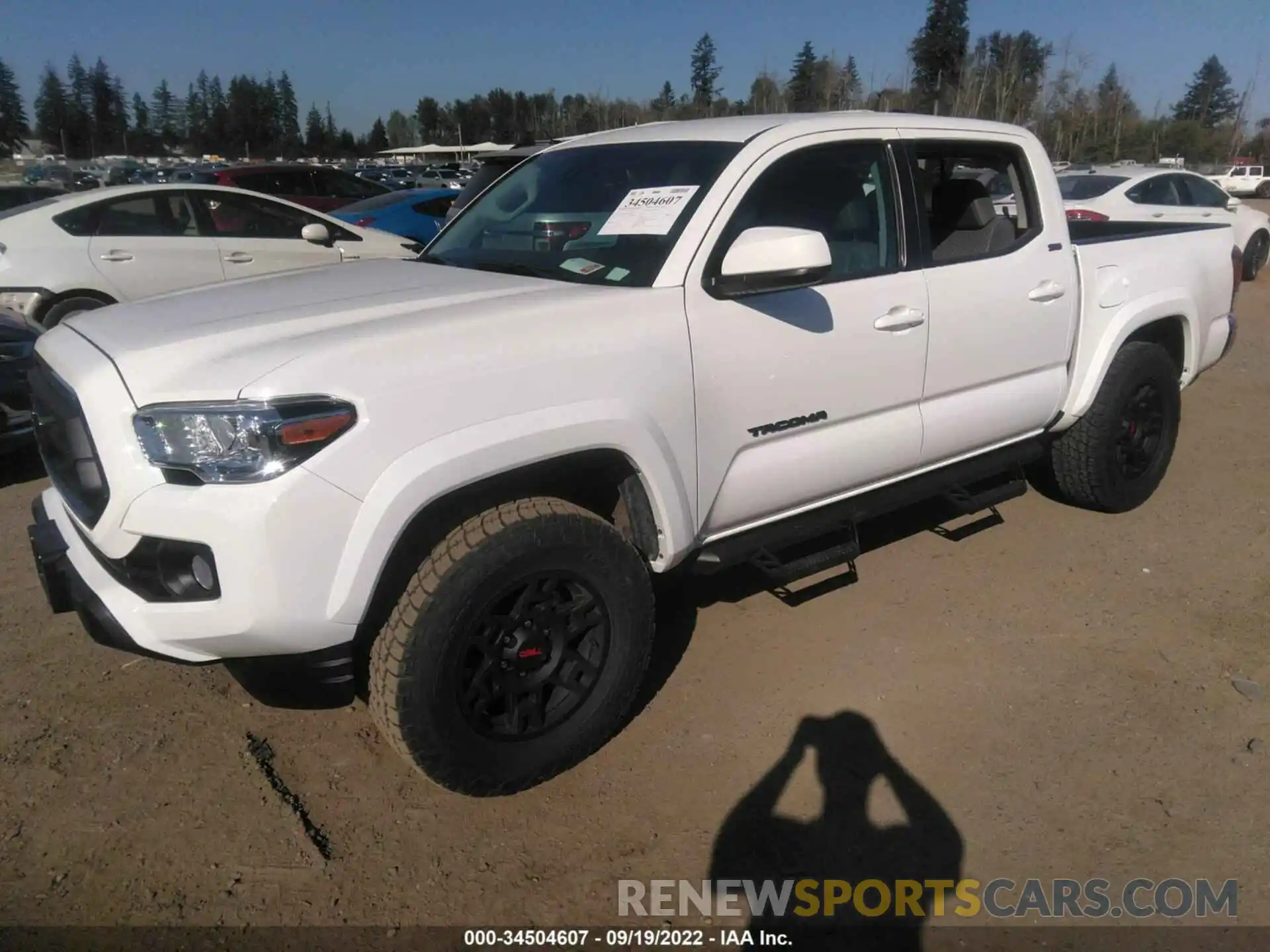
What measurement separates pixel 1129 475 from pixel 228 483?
4317 millimetres

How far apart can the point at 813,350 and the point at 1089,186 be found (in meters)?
12.1

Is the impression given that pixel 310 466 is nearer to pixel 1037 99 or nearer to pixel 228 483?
pixel 228 483

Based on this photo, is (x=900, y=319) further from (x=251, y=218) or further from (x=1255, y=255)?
(x=1255, y=255)

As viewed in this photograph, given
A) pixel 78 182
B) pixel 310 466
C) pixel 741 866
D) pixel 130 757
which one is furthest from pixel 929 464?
pixel 78 182

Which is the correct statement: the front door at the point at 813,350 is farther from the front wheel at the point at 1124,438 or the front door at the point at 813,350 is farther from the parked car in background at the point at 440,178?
the parked car in background at the point at 440,178

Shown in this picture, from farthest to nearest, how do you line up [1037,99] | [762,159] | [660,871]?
[1037,99] → [762,159] → [660,871]

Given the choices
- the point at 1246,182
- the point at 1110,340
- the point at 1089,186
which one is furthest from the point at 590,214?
the point at 1246,182

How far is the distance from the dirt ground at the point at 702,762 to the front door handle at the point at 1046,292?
1240 millimetres

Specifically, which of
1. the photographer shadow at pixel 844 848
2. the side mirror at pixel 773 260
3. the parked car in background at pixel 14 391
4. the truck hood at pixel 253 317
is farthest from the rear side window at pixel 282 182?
the photographer shadow at pixel 844 848

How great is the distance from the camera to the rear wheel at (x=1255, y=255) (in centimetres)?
1493

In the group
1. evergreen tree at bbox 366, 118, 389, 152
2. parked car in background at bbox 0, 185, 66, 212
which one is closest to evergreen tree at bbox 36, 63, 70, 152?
evergreen tree at bbox 366, 118, 389, 152

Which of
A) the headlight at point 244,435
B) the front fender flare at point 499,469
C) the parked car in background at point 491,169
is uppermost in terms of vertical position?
the parked car in background at point 491,169

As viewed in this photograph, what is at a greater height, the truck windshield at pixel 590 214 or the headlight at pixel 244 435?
the truck windshield at pixel 590 214

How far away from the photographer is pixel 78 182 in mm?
33000
